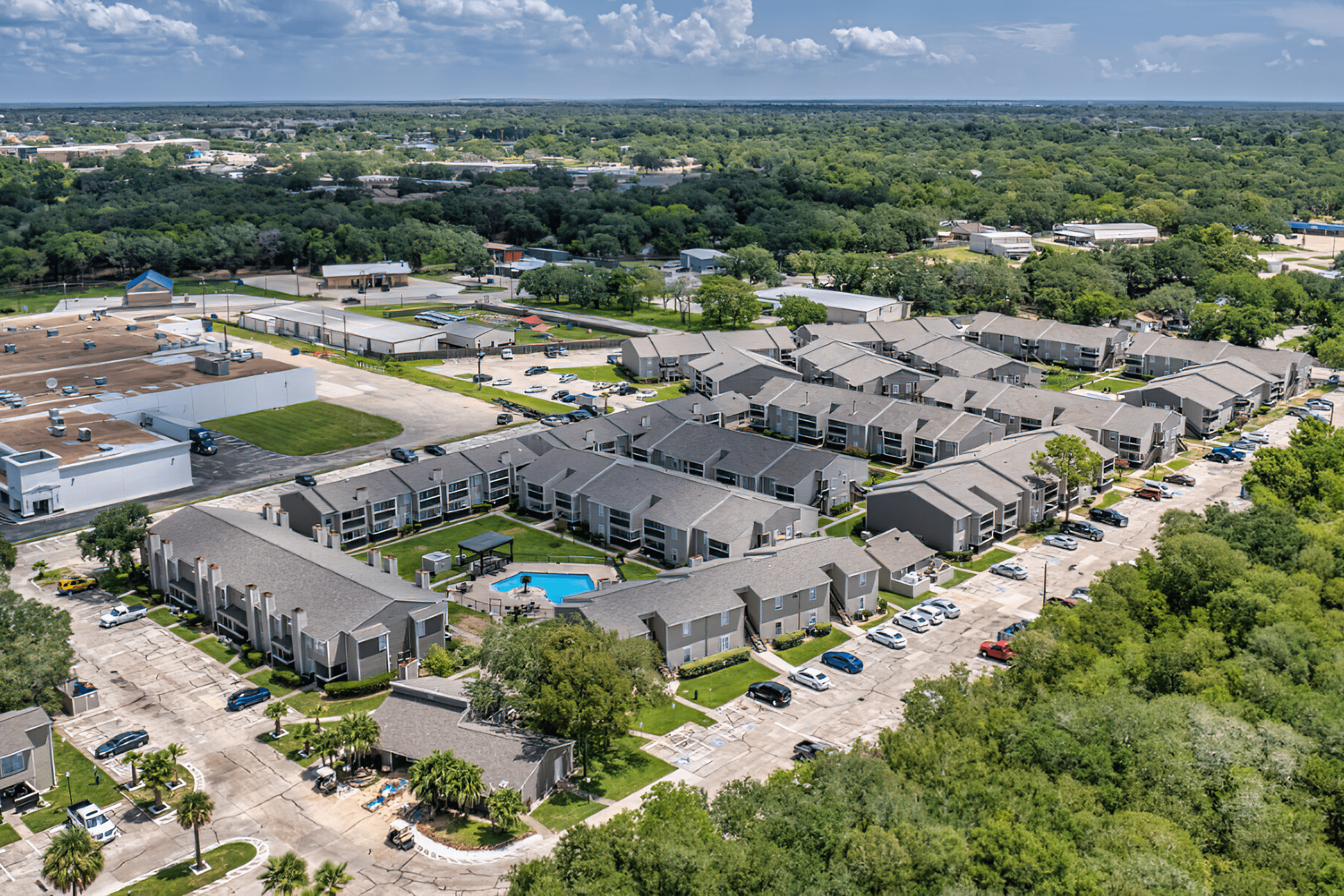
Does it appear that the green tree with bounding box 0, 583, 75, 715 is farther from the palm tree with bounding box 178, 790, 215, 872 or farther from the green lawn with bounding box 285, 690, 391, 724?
the palm tree with bounding box 178, 790, 215, 872

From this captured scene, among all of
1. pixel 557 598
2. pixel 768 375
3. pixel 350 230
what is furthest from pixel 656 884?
pixel 350 230

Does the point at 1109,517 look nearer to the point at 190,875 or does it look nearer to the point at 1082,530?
the point at 1082,530

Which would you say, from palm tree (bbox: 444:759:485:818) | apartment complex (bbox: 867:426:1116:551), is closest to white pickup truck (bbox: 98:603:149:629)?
palm tree (bbox: 444:759:485:818)

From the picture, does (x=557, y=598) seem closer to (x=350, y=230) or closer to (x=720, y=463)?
(x=720, y=463)

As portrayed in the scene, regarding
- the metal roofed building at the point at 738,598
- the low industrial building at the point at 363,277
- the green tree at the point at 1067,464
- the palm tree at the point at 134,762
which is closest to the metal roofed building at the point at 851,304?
the green tree at the point at 1067,464

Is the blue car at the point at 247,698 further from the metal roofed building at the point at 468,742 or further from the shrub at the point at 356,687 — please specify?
the metal roofed building at the point at 468,742

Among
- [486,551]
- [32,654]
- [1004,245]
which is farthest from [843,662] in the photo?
[1004,245]
